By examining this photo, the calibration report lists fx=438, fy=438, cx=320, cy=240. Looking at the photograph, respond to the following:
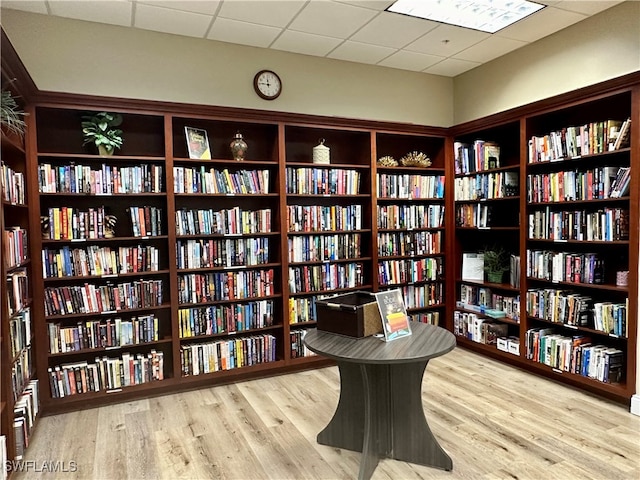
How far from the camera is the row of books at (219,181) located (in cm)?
355

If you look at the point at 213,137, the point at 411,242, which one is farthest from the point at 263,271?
the point at 411,242

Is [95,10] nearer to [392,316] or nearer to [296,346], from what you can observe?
[392,316]

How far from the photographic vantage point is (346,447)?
8.55 ft

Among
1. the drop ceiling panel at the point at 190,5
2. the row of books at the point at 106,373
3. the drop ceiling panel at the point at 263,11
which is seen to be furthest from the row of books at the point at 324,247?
the drop ceiling panel at the point at 190,5

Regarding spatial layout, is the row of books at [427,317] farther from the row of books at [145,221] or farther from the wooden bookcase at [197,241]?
the row of books at [145,221]

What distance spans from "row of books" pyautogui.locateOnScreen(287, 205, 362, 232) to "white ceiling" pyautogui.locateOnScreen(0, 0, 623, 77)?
1.42 meters

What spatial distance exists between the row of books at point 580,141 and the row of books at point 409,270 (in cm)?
142

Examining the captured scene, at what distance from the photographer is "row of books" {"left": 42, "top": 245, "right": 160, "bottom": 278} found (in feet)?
10.5

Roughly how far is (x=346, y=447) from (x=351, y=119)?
9.20 ft

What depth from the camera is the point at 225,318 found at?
3.77m

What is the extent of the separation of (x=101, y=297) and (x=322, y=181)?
6.88 ft

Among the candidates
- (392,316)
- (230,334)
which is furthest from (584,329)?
(230,334)

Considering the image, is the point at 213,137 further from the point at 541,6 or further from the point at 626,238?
the point at 626,238

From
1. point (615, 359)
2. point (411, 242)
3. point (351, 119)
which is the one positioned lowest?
point (615, 359)
